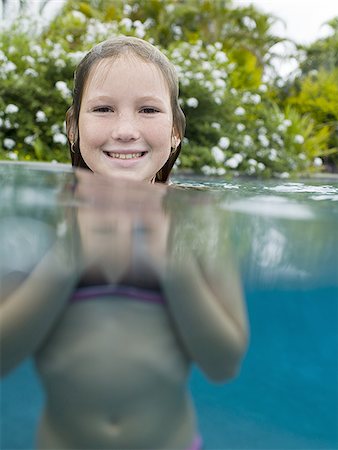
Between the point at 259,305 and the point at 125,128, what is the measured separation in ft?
2.51

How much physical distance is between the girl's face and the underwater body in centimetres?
48

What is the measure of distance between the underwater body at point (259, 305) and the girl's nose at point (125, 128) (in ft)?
1.55

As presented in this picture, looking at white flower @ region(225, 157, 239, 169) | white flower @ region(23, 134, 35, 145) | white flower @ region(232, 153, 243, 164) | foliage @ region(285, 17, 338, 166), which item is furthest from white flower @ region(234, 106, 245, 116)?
foliage @ region(285, 17, 338, 166)

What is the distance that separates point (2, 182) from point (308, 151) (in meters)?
8.59

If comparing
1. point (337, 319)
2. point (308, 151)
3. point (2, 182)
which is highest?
point (2, 182)

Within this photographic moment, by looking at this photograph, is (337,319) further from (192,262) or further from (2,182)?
(2,182)

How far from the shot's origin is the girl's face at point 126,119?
1649 mm

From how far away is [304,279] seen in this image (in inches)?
46.2

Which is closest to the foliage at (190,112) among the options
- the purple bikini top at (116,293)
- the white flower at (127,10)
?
the white flower at (127,10)

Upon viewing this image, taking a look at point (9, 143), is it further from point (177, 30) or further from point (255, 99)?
point (177, 30)

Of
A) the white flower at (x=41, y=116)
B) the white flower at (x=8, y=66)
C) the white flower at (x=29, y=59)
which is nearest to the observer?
the white flower at (x=41, y=116)

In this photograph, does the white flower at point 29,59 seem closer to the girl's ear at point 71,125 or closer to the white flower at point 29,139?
the white flower at point 29,139

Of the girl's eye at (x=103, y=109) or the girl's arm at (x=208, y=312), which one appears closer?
the girl's arm at (x=208, y=312)

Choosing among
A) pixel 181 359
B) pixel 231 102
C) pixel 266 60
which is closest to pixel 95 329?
pixel 181 359
